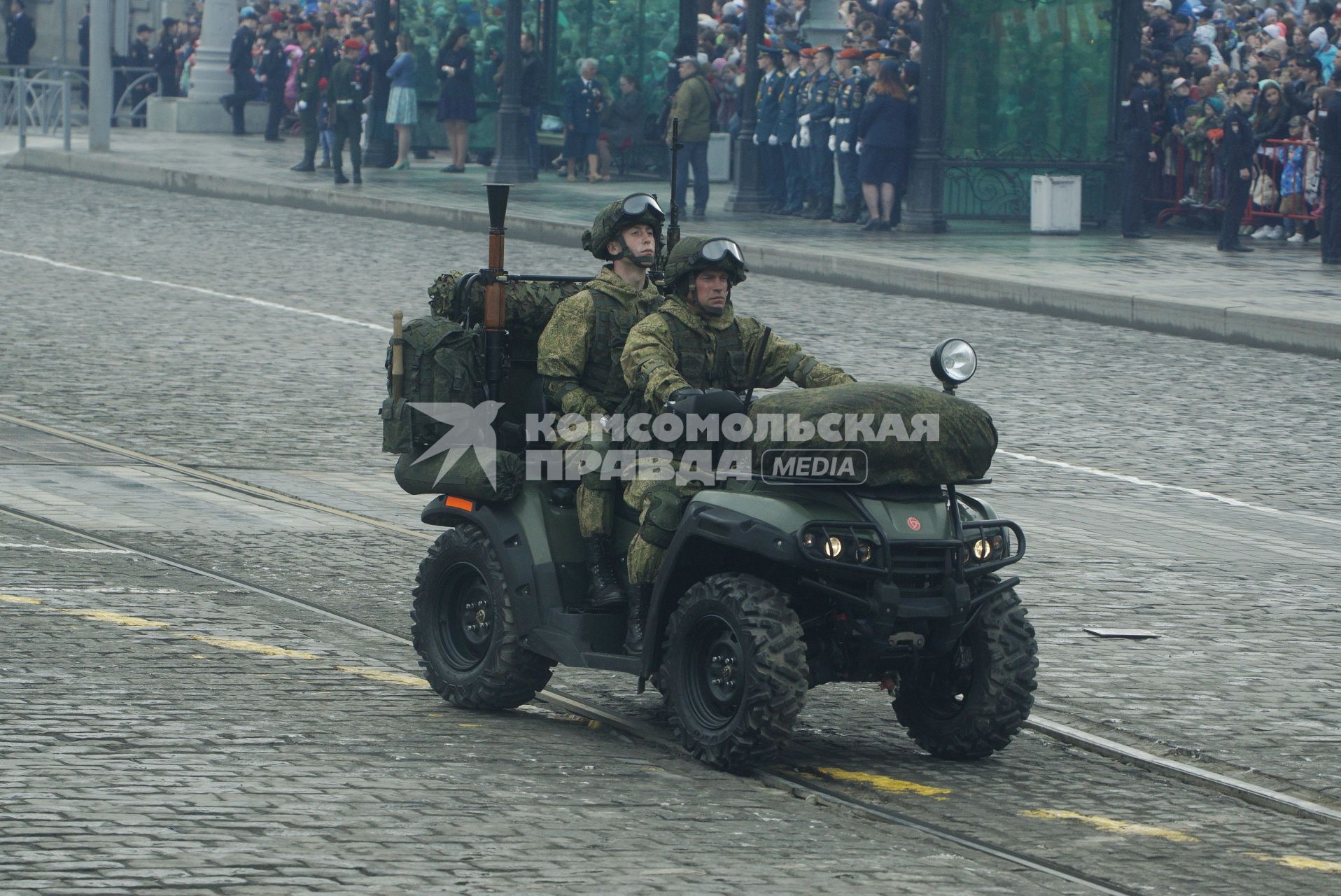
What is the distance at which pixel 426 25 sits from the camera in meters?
31.7

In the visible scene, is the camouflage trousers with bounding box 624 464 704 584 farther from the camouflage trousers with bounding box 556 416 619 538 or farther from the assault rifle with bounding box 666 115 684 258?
the assault rifle with bounding box 666 115 684 258

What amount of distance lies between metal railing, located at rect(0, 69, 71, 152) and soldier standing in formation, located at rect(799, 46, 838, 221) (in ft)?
41.9

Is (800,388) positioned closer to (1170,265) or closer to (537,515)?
(537,515)

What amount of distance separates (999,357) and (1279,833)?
1036 centimetres

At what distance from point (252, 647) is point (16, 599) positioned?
1.12 m

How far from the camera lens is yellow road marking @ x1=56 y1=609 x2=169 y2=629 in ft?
27.0

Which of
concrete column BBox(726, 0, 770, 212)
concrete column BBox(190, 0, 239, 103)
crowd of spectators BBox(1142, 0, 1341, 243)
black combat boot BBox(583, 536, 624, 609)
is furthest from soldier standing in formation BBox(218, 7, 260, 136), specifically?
black combat boot BBox(583, 536, 624, 609)

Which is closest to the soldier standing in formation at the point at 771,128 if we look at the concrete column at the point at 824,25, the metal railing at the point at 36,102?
the concrete column at the point at 824,25

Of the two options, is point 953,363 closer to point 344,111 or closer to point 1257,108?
point 1257,108

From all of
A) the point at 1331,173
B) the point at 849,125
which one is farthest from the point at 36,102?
the point at 1331,173

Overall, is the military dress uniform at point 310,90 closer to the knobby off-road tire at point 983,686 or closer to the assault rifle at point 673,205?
the assault rifle at point 673,205

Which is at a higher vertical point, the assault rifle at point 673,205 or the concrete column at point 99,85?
the concrete column at point 99,85

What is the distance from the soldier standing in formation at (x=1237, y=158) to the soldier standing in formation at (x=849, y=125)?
12.7 feet

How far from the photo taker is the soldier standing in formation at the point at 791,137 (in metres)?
25.5
